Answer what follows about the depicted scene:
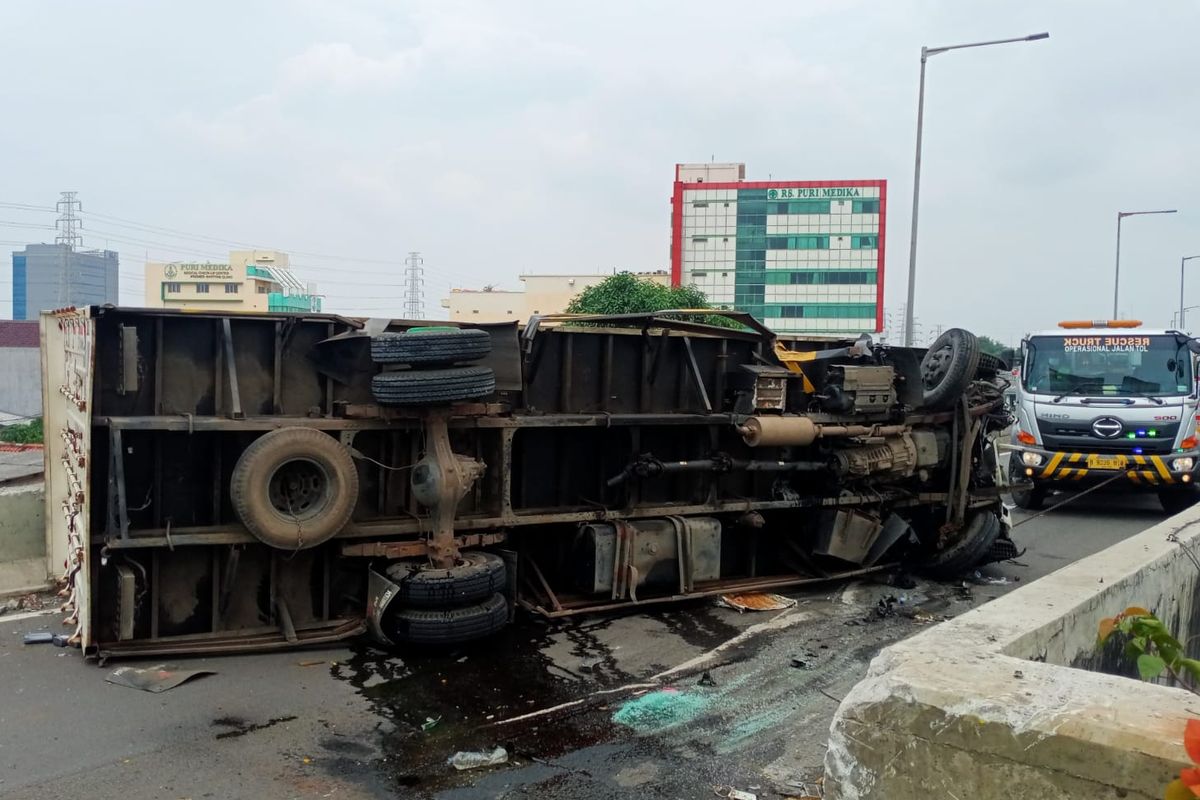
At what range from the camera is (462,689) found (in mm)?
5965

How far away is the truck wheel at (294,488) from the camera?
6246 mm

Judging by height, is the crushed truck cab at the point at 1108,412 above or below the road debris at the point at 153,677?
above

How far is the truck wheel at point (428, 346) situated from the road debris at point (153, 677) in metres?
2.37

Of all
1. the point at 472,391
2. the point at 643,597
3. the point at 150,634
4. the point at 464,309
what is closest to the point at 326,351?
the point at 472,391

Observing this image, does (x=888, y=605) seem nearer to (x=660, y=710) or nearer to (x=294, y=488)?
(x=660, y=710)

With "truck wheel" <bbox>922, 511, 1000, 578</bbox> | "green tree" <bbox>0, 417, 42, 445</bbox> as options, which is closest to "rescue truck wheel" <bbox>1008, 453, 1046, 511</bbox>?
"truck wheel" <bbox>922, 511, 1000, 578</bbox>

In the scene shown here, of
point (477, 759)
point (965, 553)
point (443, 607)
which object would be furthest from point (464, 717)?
point (965, 553)

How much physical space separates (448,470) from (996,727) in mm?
4687

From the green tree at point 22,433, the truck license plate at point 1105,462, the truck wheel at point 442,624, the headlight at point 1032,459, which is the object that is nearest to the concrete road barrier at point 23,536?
the truck wheel at point 442,624

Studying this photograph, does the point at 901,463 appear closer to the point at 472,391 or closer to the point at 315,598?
the point at 472,391

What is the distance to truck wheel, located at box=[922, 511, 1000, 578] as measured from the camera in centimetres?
936

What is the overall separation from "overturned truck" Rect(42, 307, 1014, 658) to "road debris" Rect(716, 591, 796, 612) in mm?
121

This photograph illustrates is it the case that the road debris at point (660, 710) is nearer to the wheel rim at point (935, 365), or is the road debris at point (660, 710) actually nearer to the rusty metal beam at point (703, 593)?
the rusty metal beam at point (703, 593)

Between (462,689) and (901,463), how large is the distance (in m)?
5.32
